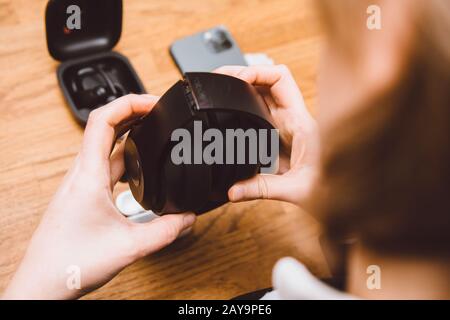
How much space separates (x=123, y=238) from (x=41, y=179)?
0.66 feet

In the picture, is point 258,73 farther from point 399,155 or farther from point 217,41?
point 399,155

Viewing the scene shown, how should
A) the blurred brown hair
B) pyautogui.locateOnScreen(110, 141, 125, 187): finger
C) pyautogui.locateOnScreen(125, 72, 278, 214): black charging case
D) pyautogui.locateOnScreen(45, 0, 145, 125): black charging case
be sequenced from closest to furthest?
1. the blurred brown hair
2. pyautogui.locateOnScreen(125, 72, 278, 214): black charging case
3. pyautogui.locateOnScreen(110, 141, 125, 187): finger
4. pyautogui.locateOnScreen(45, 0, 145, 125): black charging case

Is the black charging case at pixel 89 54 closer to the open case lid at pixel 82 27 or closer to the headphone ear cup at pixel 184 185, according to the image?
the open case lid at pixel 82 27

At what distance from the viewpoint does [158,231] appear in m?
0.53

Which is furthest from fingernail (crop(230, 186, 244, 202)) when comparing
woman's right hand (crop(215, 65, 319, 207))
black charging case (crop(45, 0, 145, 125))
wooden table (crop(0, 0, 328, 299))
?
black charging case (crop(45, 0, 145, 125))

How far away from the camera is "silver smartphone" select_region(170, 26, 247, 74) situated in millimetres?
731

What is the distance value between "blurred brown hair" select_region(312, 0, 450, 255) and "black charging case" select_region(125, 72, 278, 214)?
4.9 inches

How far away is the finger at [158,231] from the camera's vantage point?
516 mm

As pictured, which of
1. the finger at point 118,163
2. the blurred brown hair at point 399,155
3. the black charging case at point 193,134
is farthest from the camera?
the finger at point 118,163

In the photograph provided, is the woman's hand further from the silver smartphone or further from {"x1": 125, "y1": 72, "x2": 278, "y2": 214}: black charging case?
the silver smartphone

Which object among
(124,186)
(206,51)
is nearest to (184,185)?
(124,186)

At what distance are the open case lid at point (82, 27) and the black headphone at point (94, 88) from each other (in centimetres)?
3

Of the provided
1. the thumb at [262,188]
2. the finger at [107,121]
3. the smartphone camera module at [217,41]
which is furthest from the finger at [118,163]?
the smartphone camera module at [217,41]

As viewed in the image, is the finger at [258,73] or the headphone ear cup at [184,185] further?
the finger at [258,73]
